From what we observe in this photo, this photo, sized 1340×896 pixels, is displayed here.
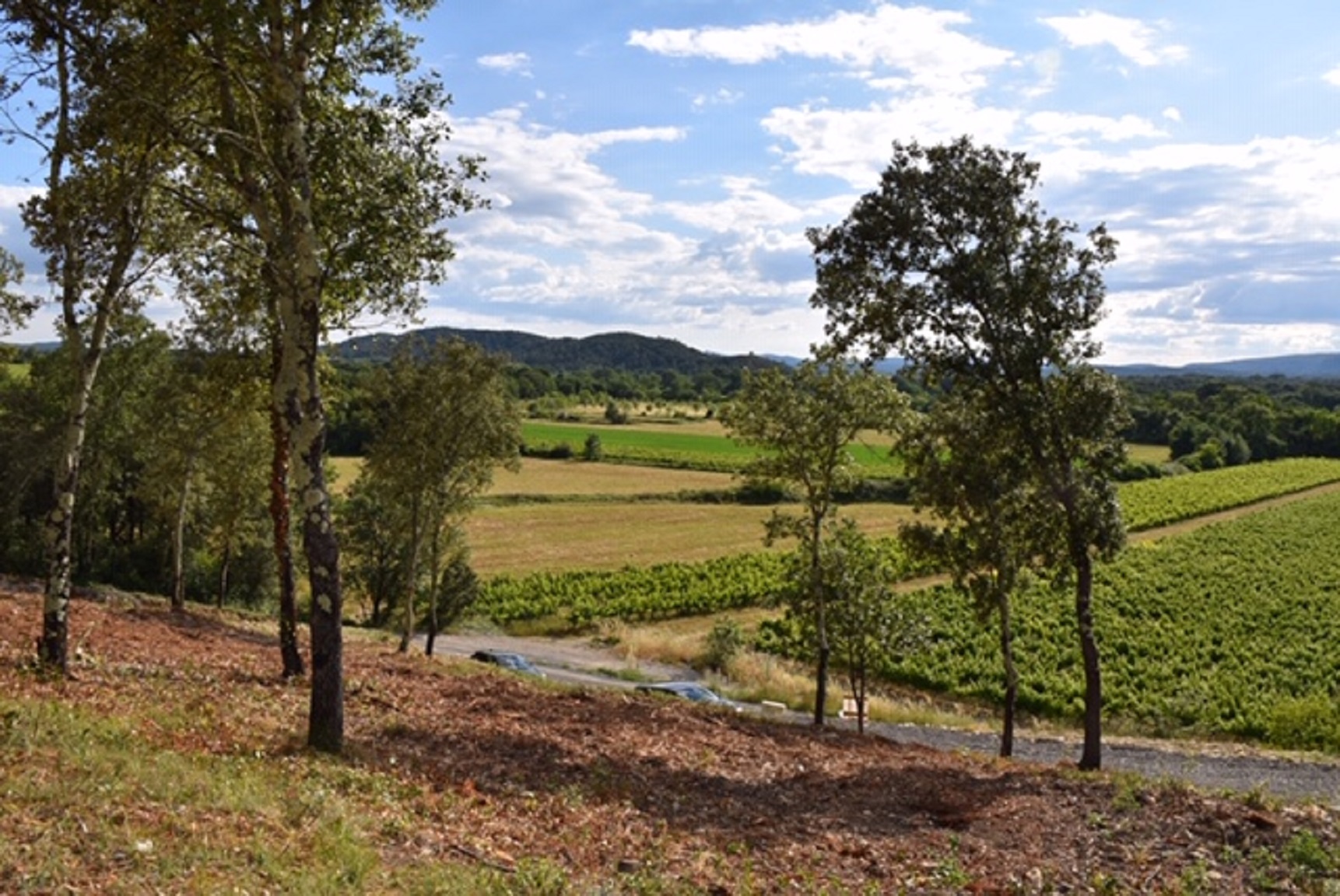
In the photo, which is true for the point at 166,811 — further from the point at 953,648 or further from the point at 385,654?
the point at 953,648

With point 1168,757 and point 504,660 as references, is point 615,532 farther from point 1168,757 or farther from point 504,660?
point 1168,757

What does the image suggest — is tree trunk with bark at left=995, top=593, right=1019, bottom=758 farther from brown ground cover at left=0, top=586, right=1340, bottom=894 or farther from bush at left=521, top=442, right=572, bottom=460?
bush at left=521, top=442, right=572, bottom=460

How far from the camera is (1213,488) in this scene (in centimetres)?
10038

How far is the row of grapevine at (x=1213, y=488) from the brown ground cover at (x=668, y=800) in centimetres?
7065

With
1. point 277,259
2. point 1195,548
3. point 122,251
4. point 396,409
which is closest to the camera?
point 277,259

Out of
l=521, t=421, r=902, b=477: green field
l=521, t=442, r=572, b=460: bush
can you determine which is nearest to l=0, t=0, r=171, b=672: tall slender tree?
l=521, t=421, r=902, b=477: green field

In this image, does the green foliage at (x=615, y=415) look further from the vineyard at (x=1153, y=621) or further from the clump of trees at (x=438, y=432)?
the clump of trees at (x=438, y=432)

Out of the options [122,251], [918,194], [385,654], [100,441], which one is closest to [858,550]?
[918,194]

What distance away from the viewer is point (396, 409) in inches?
1128

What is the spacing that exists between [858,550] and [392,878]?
62.9ft

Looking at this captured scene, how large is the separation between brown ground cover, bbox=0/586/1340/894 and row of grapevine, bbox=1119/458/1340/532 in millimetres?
70648

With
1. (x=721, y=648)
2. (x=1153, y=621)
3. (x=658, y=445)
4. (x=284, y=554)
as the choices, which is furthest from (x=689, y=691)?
(x=658, y=445)

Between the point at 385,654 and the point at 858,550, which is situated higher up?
the point at 858,550

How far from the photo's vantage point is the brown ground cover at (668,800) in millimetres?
9117
